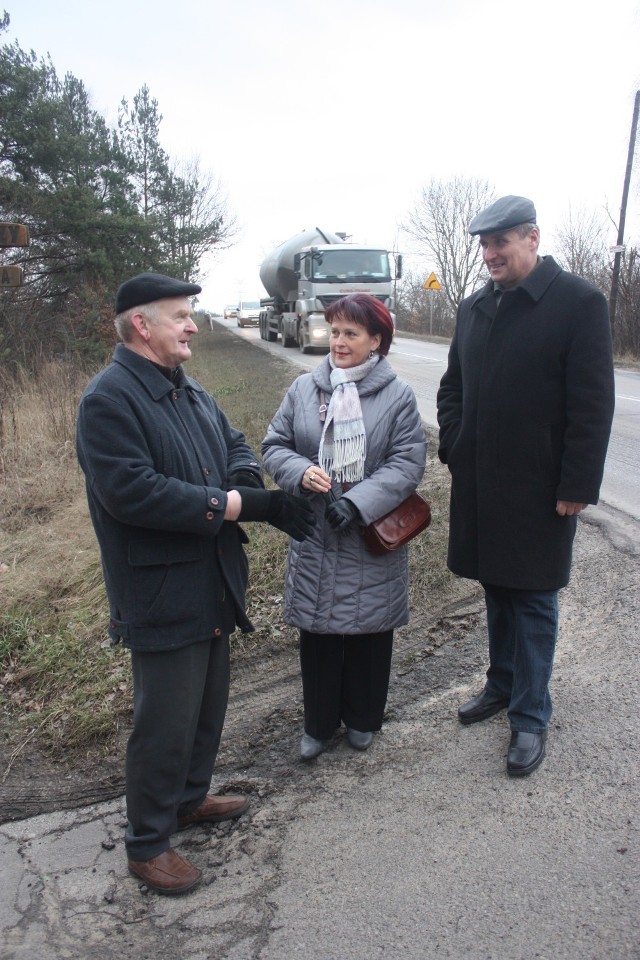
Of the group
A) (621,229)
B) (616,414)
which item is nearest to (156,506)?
(616,414)

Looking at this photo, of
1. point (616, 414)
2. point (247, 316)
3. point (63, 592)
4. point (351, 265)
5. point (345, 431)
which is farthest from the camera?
point (247, 316)

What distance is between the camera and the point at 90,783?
3.08m

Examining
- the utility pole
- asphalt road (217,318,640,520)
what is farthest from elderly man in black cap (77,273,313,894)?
the utility pole

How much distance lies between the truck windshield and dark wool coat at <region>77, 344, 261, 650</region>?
1744 cm

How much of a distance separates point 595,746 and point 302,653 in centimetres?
114

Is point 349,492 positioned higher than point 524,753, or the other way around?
point 349,492

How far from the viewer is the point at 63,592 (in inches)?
195

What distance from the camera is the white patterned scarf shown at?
281cm

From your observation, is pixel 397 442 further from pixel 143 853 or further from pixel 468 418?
pixel 143 853

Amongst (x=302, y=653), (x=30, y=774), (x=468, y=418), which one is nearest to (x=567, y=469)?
(x=468, y=418)

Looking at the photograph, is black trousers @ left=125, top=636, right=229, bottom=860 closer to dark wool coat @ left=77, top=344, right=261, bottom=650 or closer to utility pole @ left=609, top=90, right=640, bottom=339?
dark wool coat @ left=77, top=344, right=261, bottom=650

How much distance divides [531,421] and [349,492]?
0.71 metres

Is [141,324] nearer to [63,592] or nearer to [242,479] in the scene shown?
[242,479]

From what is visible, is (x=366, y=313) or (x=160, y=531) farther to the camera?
(x=366, y=313)
